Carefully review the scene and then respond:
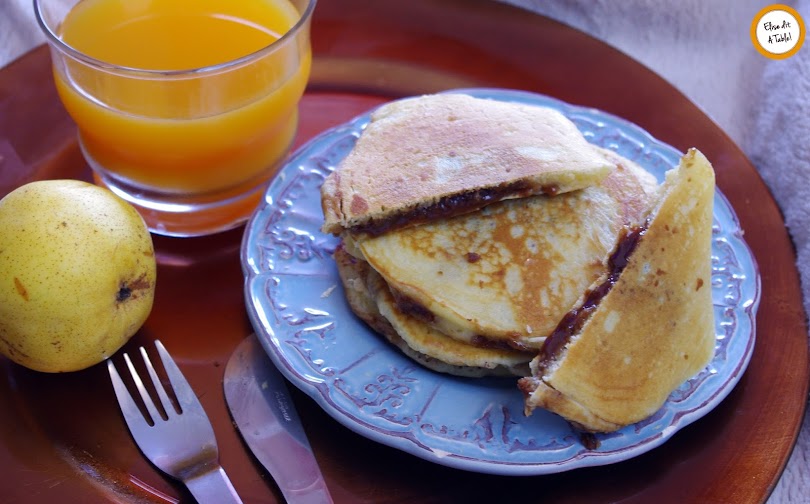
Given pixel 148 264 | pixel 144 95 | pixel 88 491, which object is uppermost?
pixel 144 95

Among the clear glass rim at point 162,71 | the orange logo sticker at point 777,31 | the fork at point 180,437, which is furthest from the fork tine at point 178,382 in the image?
the orange logo sticker at point 777,31

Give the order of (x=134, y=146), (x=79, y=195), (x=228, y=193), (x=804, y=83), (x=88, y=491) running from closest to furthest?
1. (x=88, y=491)
2. (x=79, y=195)
3. (x=134, y=146)
4. (x=228, y=193)
5. (x=804, y=83)

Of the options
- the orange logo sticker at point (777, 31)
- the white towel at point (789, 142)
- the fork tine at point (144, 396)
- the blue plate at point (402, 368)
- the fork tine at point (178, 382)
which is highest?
the orange logo sticker at point (777, 31)

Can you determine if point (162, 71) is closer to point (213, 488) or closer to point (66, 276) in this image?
point (66, 276)

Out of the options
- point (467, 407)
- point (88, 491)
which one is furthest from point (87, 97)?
point (467, 407)

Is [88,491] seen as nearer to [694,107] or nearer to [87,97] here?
[87,97]

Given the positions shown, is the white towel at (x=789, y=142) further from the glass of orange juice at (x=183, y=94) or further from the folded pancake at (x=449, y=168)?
the glass of orange juice at (x=183, y=94)

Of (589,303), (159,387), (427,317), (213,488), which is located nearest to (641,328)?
(589,303)
